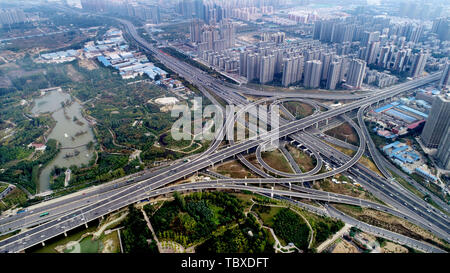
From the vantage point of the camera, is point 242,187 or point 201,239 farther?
point 242,187

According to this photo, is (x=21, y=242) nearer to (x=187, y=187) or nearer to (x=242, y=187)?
(x=187, y=187)

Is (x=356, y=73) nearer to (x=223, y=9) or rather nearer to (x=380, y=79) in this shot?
(x=380, y=79)

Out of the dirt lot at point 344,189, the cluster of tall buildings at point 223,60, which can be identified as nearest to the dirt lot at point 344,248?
the dirt lot at point 344,189
